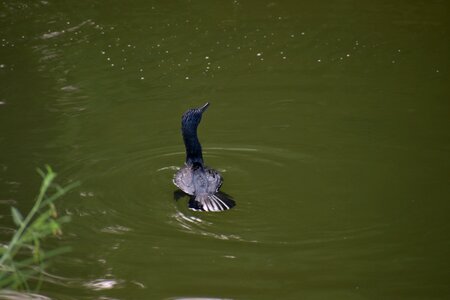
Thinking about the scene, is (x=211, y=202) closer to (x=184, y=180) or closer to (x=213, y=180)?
(x=213, y=180)

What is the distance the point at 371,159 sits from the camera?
6762 millimetres

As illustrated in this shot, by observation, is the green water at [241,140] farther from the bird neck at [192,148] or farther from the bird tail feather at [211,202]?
the bird neck at [192,148]

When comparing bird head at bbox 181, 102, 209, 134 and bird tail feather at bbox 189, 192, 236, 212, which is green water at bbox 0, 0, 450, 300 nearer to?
bird tail feather at bbox 189, 192, 236, 212

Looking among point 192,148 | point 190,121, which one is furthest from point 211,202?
point 190,121

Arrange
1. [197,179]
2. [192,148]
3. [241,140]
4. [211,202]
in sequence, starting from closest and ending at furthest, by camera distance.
→ [211,202]
[197,179]
[192,148]
[241,140]

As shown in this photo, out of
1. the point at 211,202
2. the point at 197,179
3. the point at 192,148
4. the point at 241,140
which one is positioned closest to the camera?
the point at 211,202

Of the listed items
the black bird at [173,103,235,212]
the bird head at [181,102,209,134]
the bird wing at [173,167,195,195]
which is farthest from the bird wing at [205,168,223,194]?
the bird head at [181,102,209,134]

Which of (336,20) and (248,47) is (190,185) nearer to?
(248,47)

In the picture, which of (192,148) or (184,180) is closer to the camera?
(184,180)

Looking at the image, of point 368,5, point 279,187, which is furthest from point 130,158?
point 368,5

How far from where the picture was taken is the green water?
5.21 meters

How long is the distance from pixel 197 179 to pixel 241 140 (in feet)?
3.58

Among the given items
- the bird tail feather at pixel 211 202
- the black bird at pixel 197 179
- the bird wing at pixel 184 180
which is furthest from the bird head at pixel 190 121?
the bird tail feather at pixel 211 202

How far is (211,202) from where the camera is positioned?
5.88 meters
